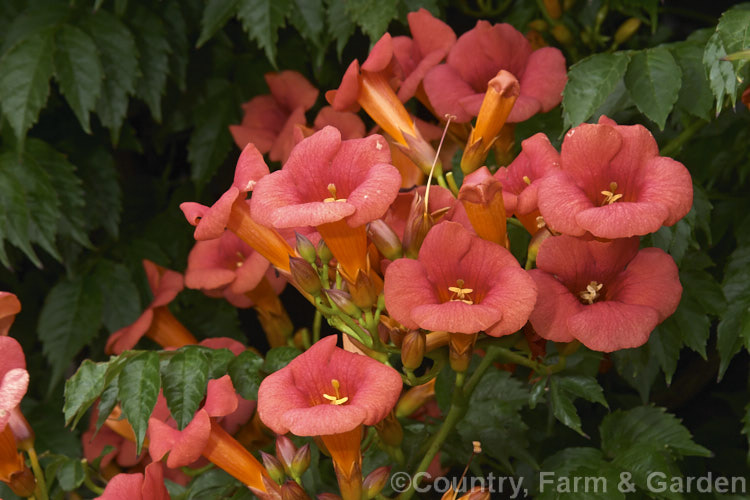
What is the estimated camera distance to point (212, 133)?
97.0 inches

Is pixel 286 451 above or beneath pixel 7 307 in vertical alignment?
beneath

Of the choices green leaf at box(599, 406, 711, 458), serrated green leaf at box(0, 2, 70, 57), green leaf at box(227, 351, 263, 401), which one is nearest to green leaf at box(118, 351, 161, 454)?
green leaf at box(227, 351, 263, 401)

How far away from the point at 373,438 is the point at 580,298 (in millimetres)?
529

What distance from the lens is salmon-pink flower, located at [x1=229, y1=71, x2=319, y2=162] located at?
90.3 inches

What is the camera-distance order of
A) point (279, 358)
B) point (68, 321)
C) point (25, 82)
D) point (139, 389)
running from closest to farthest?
point (139, 389) < point (279, 358) < point (25, 82) < point (68, 321)

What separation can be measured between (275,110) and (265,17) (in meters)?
0.35

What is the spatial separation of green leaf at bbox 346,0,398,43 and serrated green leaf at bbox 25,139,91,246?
3.00 ft

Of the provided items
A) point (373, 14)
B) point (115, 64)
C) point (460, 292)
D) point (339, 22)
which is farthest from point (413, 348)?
point (115, 64)

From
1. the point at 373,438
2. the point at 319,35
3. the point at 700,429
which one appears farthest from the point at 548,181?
the point at 700,429

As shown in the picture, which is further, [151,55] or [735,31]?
[151,55]

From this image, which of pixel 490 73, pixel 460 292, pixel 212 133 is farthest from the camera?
pixel 212 133

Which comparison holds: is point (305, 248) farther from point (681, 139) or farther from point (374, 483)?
point (681, 139)

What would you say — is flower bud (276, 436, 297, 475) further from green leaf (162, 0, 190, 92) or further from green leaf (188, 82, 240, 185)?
green leaf (162, 0, 190, 92)

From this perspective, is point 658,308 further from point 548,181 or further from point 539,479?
point 539,479
